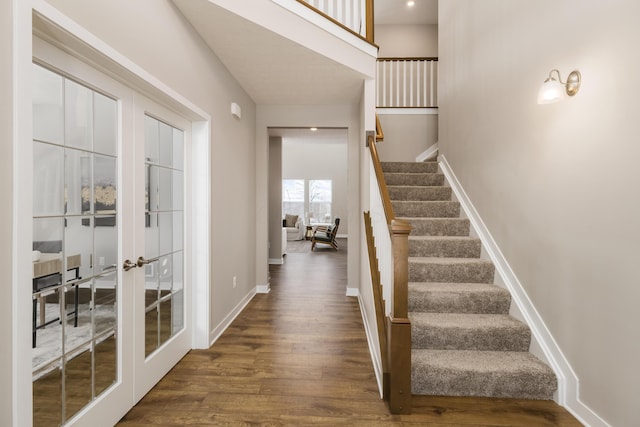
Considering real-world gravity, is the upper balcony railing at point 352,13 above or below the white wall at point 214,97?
above

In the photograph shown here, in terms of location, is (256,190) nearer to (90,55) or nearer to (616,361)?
(90,55)

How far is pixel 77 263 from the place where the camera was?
1.57m

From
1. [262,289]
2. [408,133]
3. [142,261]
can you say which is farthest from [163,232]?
[408,133]

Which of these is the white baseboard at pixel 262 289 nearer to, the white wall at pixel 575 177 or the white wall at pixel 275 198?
the white wall at pixel 275 198

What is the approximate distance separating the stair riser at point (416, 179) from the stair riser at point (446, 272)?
1523mm

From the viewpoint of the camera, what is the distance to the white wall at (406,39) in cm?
630

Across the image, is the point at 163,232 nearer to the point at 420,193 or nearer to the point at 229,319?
the point at 229,319

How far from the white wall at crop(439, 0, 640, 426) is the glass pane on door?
8.78ft

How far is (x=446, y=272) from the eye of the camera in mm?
2830

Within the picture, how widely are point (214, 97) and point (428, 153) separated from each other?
3.45 m

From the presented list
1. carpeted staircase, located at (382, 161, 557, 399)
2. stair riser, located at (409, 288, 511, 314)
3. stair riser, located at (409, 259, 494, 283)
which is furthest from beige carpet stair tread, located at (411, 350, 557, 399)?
stair riser, located at (409, 259, 494, 283)

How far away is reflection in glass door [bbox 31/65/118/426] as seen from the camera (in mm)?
1361

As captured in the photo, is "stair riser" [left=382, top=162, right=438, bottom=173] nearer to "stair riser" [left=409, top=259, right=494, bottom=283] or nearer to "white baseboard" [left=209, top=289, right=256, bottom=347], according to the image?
"stair riser" [left=409, top=259, right=494, bottom=283]

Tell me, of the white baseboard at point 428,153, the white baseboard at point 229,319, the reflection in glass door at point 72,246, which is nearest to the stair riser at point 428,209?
the white baseboard at point 428,153
